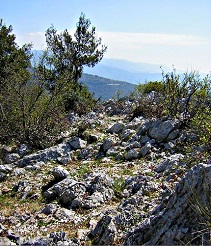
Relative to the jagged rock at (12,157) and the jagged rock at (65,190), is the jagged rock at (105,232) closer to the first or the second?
the jagged rock at (65,190)

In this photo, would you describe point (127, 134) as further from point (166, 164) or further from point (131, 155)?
point (166, 164)

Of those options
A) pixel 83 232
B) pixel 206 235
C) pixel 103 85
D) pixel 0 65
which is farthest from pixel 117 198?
pixel 103 85

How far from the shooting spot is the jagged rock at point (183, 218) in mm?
5277

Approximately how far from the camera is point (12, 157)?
14945mm

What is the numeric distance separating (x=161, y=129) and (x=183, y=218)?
935 centimetres

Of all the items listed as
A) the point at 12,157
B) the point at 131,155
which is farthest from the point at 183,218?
the point at 12,157

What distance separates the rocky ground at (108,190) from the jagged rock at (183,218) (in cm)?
2

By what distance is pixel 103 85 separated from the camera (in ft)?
646

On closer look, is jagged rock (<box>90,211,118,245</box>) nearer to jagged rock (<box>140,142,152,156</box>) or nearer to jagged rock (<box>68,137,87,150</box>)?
jagged rock (<box>140,142,152,156</box>)

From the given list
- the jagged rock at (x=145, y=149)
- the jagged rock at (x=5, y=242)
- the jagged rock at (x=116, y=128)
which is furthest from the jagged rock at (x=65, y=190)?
the jagged rock at (x=116, y=128)

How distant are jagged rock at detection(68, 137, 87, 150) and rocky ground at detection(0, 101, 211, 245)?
5 centimetres

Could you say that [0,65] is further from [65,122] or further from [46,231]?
[46,231]

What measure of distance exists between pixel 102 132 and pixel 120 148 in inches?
134

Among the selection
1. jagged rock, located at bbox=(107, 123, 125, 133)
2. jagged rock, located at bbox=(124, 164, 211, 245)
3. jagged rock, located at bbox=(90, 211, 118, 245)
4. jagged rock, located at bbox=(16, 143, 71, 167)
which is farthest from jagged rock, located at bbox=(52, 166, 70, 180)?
jagged rock, located at bbox=(107, 123, 125, 133)
